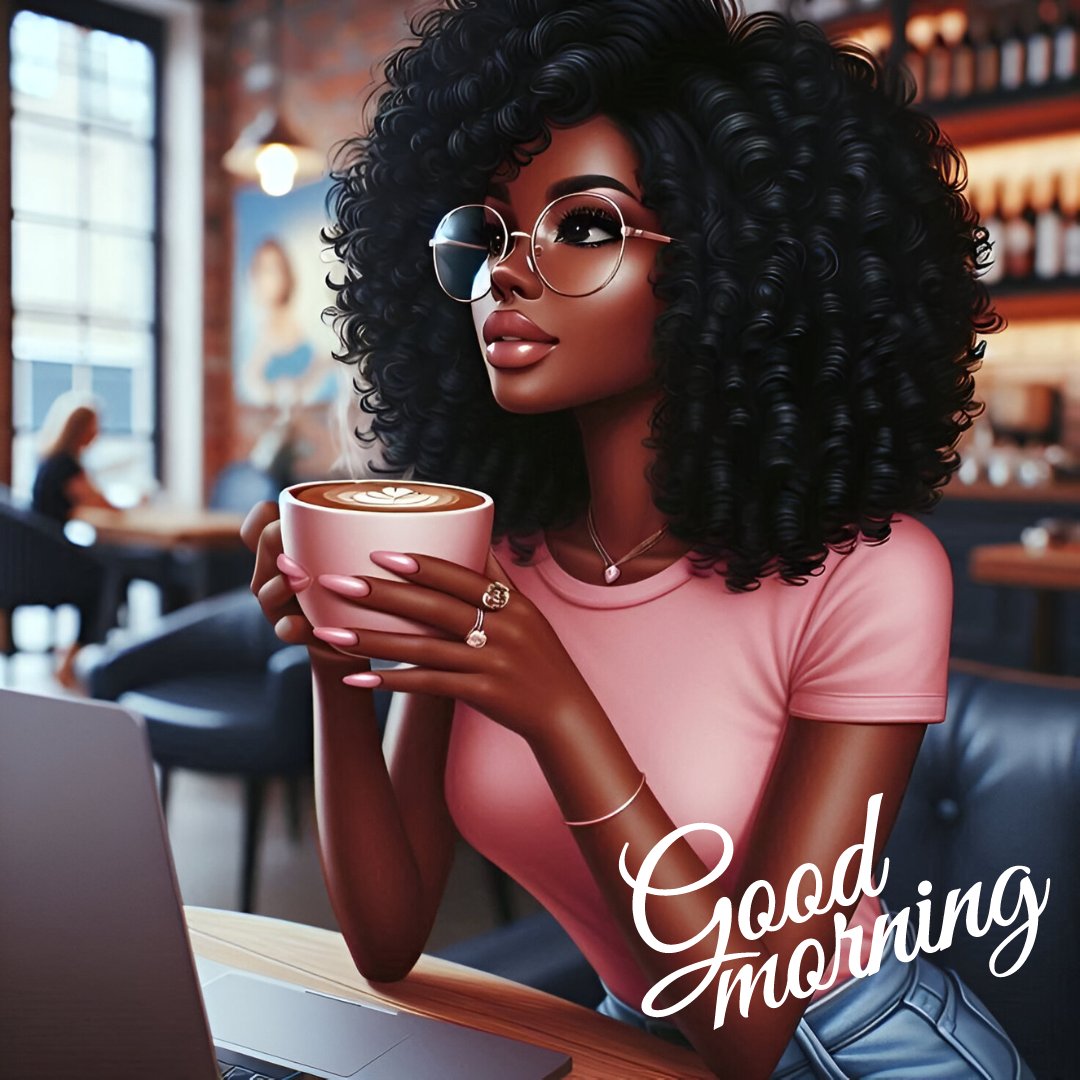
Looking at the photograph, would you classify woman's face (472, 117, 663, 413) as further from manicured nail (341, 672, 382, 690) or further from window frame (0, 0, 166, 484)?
window frame (0, 0, 166, 484)

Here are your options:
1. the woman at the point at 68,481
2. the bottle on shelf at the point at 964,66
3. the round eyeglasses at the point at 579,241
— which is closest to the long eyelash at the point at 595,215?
the round eyeglasses at the point at 579,241

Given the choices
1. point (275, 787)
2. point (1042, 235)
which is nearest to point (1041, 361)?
point (1042, 235)

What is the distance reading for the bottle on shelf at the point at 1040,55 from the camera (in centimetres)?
411

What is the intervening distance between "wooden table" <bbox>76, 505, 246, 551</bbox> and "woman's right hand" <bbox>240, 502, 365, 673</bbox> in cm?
362

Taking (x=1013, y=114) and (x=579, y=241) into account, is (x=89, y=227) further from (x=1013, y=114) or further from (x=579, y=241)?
(x=579, y=241)

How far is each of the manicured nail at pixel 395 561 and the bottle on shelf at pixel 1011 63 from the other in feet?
13.9

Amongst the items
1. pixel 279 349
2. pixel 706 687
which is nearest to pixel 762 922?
pixel 706 687

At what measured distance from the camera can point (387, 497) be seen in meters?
0.70

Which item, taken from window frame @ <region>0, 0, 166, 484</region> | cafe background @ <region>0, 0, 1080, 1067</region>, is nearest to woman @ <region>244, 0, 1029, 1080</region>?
cafe background @ <region>0, 0, 1080, 1067</region>

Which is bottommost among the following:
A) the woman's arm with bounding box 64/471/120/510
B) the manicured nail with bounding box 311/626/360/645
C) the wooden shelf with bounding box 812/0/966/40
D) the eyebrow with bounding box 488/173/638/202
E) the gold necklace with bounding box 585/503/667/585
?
the woman's arm with bounding box 64/471/120/510

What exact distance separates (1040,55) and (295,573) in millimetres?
4286

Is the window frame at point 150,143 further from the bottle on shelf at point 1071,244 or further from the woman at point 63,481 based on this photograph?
the bottle on shelf at point 1071,244

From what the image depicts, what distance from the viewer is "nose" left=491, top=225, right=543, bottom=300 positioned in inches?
31.8

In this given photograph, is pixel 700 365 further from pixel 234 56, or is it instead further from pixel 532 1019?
pixel 234 56
